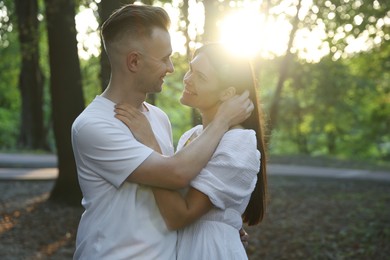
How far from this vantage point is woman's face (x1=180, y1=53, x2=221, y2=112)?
3.05 metres

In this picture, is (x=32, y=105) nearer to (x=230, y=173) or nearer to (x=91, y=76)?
(x=91, y=76)

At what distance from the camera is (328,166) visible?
19.8 meters

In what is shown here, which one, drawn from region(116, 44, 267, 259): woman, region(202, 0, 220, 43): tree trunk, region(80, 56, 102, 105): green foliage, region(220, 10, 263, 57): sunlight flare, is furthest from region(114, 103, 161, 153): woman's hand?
region(80, 56, 102, 105): green foliage

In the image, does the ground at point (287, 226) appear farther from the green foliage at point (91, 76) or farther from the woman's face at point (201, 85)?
the woman's face at point (201, 85)

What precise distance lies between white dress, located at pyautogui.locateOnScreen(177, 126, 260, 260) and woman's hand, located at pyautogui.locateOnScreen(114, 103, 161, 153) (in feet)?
0.89

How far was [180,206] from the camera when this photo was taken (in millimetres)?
2799

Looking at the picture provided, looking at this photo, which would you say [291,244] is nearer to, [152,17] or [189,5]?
[189,5]

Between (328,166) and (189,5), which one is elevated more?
(189,5)

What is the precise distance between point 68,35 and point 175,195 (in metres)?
8.19

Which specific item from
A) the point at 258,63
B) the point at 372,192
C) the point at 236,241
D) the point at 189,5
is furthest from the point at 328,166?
the point at 236,241

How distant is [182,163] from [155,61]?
1.67ft

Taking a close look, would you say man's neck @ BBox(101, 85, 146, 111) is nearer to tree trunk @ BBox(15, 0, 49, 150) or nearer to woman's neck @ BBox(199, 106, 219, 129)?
woman's neck @ BBox(199, 106, 219, 129)

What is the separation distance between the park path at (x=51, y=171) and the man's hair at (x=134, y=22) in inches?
461

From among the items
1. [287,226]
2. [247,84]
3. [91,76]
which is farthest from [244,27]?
[91,76]
